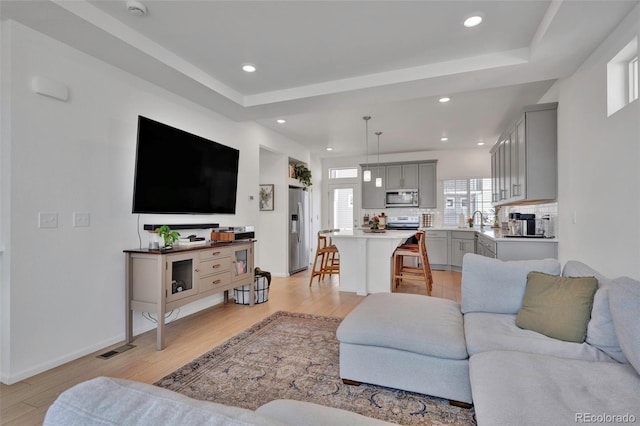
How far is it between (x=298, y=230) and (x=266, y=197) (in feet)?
3.13

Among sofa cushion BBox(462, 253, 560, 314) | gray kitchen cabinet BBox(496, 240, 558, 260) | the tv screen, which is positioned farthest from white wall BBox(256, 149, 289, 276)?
sofa cushion BBox(462, 253, 560, 314)

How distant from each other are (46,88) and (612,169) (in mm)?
4398

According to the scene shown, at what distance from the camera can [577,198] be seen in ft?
10.2

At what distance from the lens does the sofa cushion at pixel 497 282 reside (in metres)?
2.35

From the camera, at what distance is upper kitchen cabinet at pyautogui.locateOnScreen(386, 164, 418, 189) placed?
23.9 feet

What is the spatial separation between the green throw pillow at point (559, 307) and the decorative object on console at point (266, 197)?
4677 mm

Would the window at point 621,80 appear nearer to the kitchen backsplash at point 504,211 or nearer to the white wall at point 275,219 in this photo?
the kitchen backsplash at point 504,211

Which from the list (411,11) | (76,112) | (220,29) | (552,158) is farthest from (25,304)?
(552,158)

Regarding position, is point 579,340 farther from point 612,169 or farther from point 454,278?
point 454,278

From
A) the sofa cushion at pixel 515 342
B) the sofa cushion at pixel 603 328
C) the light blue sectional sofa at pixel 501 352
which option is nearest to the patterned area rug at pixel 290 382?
the light blue sectional sofa at pixel 501 352

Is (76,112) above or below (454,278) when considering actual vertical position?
above

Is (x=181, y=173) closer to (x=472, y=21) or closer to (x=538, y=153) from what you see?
(x=472, y=21)

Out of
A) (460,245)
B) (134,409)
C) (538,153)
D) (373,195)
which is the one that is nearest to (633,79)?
(538,153)

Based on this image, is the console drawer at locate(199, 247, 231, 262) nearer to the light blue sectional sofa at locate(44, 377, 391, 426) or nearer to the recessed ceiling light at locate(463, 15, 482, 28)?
the light blue sectional sofa at locate(44, 377, 391, 426)
